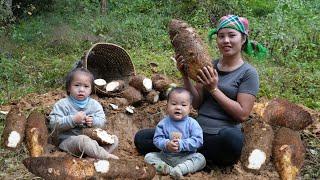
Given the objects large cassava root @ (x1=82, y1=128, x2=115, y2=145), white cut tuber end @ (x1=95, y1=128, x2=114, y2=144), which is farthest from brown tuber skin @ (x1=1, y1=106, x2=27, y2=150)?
white cut tuber end @ (x1=95, y1=128, x2=114, y2=144)

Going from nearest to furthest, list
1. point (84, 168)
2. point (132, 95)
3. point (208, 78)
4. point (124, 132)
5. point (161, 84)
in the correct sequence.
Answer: point (84, 168), point (208, 78), point (124, 132), point (132, 95), point (161, 84)

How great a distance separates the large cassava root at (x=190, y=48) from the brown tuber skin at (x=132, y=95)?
1.33 meters

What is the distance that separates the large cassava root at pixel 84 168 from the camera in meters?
2.76

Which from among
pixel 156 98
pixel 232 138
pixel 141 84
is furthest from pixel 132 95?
pixel 232 138

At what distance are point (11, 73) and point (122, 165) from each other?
3.69 metres

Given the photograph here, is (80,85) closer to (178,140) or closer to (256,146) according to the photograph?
(178,140)

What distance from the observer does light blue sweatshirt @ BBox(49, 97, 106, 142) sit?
339cm

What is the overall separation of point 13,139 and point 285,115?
224cm

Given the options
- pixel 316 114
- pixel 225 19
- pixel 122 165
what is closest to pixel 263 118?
pixel 316 114

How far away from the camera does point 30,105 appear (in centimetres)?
442

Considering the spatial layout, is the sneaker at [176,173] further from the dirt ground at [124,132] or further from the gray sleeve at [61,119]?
the gray sleeve at [61,119]

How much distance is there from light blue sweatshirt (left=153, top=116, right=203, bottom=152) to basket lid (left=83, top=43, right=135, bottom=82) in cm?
199

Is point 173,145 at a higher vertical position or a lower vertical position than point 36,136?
higher

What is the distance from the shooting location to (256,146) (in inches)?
133
